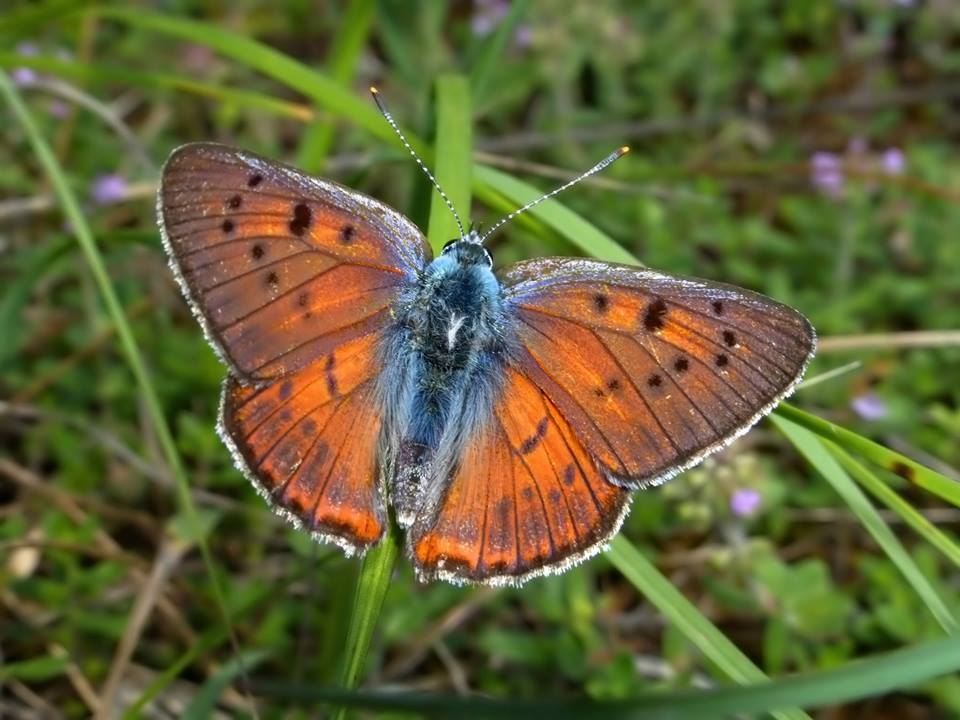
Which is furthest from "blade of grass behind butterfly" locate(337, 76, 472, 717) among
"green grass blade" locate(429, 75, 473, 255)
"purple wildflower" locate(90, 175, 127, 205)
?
"purple wildflower" locate(90, 175, 127, 205)

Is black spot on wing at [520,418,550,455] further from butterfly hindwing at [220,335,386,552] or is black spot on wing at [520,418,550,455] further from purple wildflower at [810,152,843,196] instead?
purple wildflower at [810,152,843,196]

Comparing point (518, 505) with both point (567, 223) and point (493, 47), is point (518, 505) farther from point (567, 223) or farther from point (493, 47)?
point (493, 47)

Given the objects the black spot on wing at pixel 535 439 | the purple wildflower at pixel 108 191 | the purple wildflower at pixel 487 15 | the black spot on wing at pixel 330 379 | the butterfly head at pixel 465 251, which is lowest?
the black spot on wing at pixel 535 439

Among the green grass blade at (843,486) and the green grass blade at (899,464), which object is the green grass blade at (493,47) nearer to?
the green grass blade at (843,486)

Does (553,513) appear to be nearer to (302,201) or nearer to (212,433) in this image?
(302,201)

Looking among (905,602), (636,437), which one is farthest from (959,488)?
(905,602)

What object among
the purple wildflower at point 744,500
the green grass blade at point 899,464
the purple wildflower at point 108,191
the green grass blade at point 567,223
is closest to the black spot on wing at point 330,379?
the green grass blade at point 567,223
